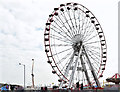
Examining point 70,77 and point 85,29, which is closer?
point 70,77

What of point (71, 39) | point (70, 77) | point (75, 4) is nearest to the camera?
point (70, 77)

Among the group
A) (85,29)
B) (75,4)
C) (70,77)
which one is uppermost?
(75,4)

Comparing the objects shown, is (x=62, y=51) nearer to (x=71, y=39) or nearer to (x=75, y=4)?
(x=71, y=39)

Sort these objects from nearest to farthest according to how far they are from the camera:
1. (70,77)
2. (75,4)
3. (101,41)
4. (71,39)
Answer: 1. (70,77)
2. (71,39)
3. (75,4)
4. (101,41)

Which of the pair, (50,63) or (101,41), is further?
(101,41)

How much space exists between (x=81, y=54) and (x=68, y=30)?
12.8ft

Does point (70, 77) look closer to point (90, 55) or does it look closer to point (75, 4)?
point (90, 55)

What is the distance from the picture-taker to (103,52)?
114 ft

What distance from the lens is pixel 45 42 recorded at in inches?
1193

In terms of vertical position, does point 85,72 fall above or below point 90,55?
below

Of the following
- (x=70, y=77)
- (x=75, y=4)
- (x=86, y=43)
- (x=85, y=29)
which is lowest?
(x=70, y=77)

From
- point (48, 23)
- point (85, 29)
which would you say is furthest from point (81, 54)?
point (48, 23)

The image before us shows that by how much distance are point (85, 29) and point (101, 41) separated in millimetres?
4721

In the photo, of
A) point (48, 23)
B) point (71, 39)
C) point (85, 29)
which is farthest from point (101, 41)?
point (48, 23)
